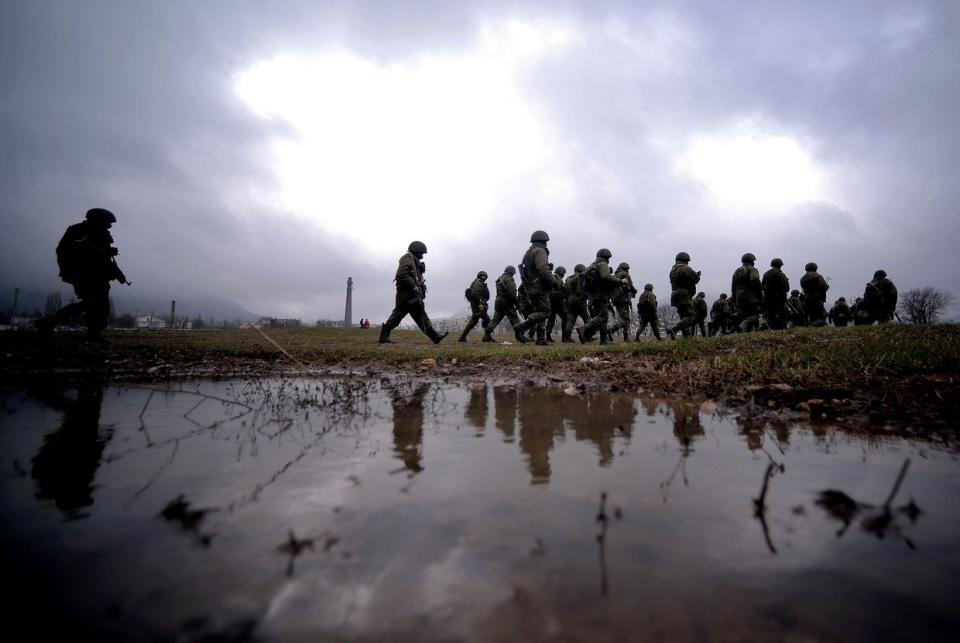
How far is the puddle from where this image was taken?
901mm

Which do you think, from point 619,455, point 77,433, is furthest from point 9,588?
point 619,455

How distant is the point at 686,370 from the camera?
4629 millimetres

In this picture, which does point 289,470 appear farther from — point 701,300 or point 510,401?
point 701,300

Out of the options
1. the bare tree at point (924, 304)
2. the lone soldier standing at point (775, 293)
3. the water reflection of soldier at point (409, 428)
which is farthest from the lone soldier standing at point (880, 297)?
the bare tree at point (924, 304)

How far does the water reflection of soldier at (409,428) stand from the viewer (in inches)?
78.1

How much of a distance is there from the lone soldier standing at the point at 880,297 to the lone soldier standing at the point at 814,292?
1.52 m

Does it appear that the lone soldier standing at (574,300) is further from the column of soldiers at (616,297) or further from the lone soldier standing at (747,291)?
the lone soldier standing at (747,291)

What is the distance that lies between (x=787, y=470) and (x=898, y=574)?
0.82 metres

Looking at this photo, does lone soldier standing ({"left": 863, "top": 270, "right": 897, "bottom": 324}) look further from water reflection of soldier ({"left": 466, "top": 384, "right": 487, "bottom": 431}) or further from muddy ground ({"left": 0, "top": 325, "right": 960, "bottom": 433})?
water reflection of soldier ({"left": 466, "top": 384, "right": 487, "bottom": 431})

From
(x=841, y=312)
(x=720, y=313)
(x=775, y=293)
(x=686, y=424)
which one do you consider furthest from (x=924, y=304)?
(x=686, y=424)

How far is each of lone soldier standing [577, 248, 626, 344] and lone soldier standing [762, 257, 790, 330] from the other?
569cm

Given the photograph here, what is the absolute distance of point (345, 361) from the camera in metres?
7.02

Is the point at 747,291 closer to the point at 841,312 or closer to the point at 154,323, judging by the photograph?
the point at 841,312

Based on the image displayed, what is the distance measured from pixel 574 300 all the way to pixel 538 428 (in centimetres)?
1171
